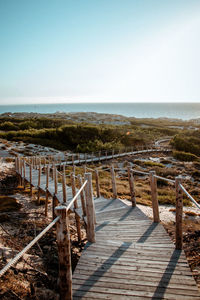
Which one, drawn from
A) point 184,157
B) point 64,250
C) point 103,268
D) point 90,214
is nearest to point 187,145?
point 184,157

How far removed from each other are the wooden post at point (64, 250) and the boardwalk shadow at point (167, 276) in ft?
4.07

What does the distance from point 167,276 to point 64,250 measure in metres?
1.84

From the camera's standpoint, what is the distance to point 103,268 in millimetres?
3445

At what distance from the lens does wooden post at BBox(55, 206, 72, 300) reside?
2496 millimetres

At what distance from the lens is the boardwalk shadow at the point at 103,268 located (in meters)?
2.99

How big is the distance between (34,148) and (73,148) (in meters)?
6.05

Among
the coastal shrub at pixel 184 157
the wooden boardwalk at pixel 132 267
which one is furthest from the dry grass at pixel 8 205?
the coastal shrub at pixel 184 157

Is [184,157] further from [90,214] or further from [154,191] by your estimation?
[90,214]

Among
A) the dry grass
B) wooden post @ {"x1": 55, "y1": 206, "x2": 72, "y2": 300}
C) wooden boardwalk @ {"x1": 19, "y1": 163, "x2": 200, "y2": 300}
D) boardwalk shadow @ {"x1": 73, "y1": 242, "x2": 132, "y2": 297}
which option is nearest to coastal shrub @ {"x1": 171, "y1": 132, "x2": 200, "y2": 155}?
the dry grass

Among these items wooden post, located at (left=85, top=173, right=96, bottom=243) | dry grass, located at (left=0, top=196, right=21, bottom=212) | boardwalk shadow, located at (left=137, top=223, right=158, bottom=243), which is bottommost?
dry grass, located at (left=0, top=196, right=21, bottom=212)

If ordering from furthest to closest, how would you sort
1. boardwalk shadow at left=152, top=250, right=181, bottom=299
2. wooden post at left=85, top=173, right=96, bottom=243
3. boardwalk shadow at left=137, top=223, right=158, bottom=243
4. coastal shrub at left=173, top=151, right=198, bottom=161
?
coastal shrub at left=173, top=151, right=198, bottom=161 < boardwalk shadow at left=137, top=223, right=158, bottom=243 < wooden post at left=85, top=173, right=96, bottom=243 < boardwalk shadow at left=152, top=250, right=181, bottom=299

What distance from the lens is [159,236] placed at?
4688mm

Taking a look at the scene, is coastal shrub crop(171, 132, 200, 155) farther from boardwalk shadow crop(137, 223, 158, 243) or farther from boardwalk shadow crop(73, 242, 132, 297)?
boardwalk shadow crop(73, 242, 132, 297)

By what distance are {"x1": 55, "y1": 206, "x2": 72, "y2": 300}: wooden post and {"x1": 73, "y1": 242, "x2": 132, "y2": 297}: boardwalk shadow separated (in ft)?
1.21
